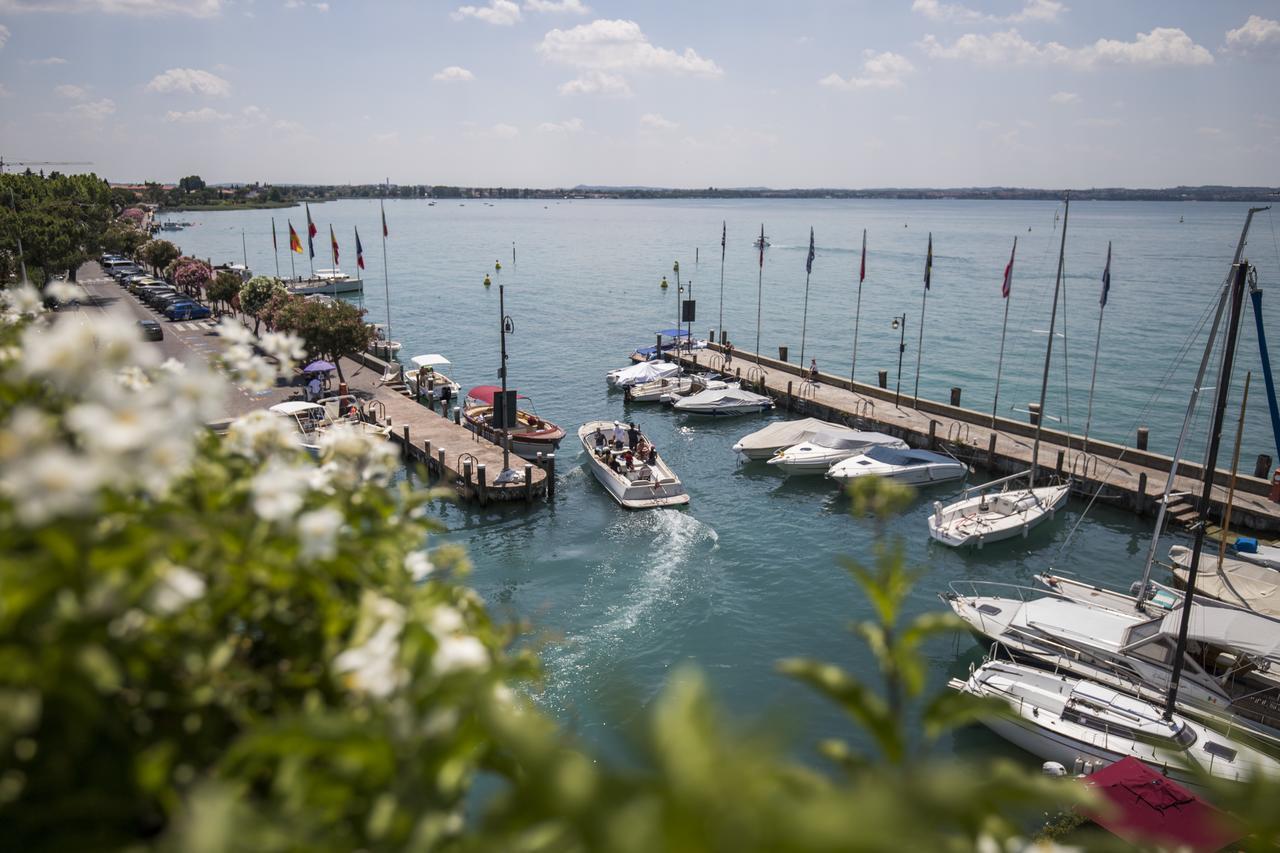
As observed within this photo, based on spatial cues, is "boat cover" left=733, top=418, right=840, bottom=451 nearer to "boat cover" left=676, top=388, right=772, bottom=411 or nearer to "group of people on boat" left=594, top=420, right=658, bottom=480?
"group of people on boat" left=594, top=420, right=658, bottom=480

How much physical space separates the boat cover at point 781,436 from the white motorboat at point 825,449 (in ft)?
1.16

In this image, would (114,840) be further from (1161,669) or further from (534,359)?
(534,359)

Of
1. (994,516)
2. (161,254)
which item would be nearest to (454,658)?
(994,516)

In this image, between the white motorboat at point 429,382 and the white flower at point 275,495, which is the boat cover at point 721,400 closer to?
the white motorboat at point 429,382

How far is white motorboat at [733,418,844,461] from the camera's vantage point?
31625 millimetres

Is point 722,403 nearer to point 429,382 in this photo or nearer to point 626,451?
point 626,451

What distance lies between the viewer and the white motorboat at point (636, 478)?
87.7 ft

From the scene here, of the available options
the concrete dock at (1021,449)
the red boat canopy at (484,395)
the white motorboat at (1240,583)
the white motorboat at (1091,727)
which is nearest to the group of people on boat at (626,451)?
the red boat canopy at (484,395)

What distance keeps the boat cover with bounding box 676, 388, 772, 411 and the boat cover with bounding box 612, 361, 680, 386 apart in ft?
11.2

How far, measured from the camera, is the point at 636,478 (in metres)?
27.3

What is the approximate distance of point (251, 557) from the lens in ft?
9.76

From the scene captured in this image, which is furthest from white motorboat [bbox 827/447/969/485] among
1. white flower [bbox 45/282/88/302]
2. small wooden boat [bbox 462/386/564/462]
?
white flower [bbox 45/282/88/302]

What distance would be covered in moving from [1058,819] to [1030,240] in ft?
594

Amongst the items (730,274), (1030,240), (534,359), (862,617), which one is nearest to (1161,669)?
(862,617)
